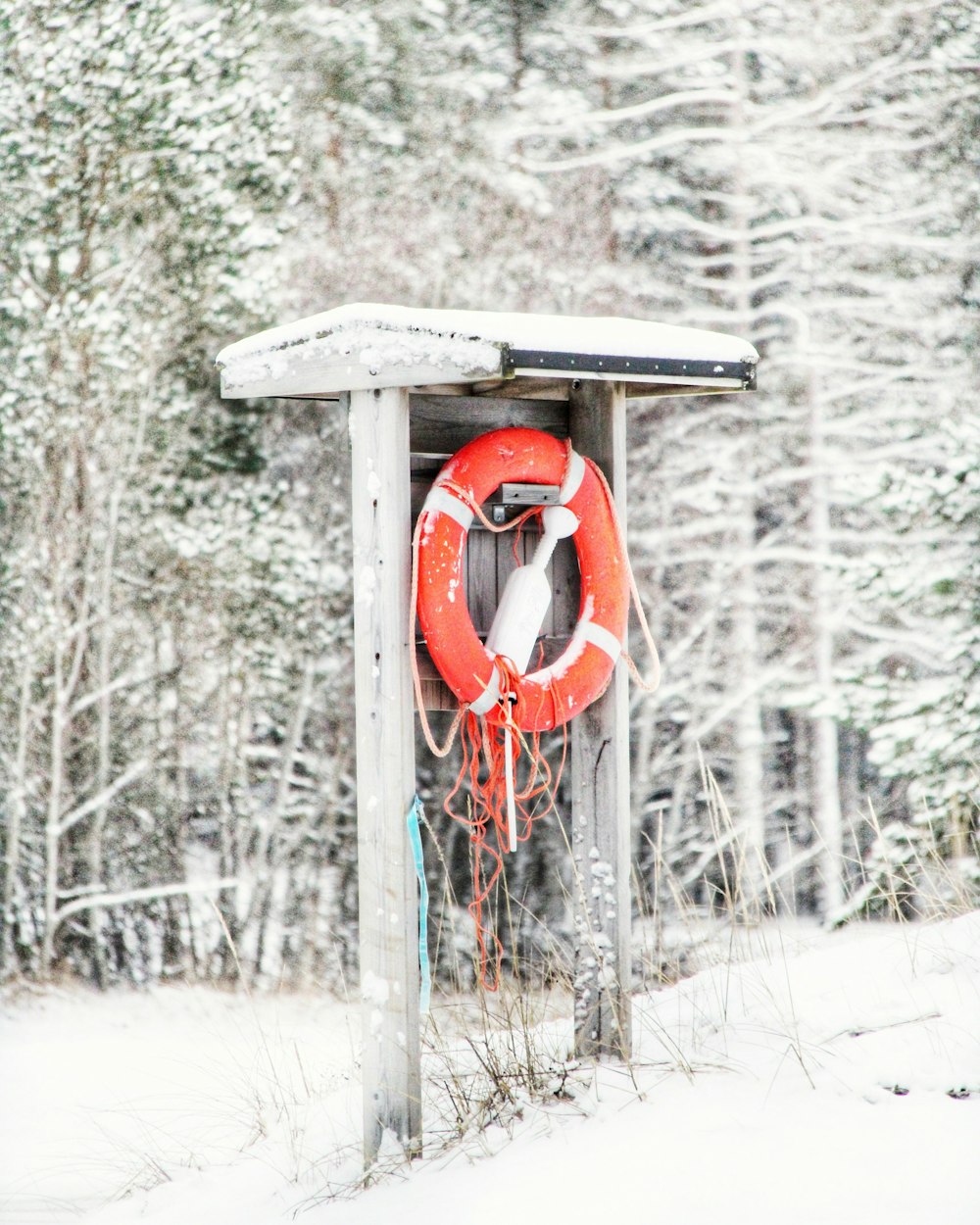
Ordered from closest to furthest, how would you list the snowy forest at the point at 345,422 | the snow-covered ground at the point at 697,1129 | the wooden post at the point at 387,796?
the snow-covered ground at the point at 697,1129 < the wooden post at the point at 387,796 < the snowy forest at the point at 345,422

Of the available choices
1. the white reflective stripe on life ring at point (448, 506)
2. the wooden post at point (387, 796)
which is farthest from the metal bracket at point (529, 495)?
the wooden post at point (387, 796)

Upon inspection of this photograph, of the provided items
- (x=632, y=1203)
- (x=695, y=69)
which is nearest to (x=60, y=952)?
(x=632, y=1203)

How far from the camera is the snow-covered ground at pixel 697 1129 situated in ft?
6.33

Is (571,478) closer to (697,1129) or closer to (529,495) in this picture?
(529,495)

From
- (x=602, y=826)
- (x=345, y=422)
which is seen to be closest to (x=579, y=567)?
(x=602, y=826)

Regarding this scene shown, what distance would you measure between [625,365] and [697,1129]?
1.44 m

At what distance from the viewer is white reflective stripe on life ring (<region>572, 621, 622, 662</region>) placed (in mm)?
2480

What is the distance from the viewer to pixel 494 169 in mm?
5355

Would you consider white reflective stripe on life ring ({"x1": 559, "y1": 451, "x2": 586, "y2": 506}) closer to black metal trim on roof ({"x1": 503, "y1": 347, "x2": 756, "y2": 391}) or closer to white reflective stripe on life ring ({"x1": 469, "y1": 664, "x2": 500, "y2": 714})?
black metal trim on roof ({"x1": 503, "y1": 347, "x2": 756, "y2": 391})

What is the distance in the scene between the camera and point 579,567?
2.57 metres

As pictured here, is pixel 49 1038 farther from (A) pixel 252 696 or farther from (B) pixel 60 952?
(A) pixel 252 696

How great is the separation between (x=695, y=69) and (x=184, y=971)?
4.87 m

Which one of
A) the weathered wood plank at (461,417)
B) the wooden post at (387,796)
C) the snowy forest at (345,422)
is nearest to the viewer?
the wooden post at (387,796)

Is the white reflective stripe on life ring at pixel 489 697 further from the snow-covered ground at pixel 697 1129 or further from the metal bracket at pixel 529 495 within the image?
the snow-covered ground at pixel 697 1129
